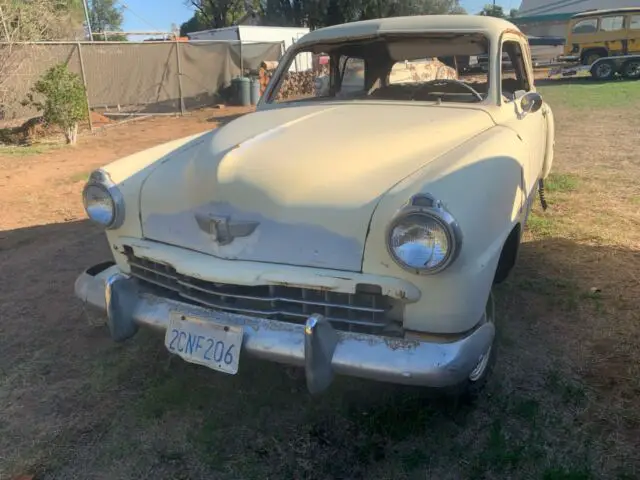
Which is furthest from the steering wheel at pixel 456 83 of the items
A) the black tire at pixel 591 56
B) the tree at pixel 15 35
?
the black tire at pixel 591 56

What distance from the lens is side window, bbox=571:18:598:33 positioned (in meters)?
20.5

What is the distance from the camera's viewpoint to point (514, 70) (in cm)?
432

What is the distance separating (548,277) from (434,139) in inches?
69.0

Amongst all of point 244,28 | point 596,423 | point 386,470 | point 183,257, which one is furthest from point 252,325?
point 244,28

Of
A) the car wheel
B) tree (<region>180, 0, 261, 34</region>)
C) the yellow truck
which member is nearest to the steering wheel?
the car wheel

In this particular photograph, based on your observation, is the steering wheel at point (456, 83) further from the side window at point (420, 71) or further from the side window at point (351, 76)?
the side window at point (351, 76)

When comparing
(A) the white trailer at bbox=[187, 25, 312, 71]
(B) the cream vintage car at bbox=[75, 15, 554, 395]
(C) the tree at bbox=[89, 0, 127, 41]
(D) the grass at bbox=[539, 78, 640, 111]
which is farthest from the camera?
(C) the tree at bbox=[89, 0, 127, 41]

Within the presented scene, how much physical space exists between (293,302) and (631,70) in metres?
21.7

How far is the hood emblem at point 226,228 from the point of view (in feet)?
7.72

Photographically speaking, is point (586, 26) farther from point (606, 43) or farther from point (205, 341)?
point (205, 341)

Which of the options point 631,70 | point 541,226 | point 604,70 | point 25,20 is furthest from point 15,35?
point 631,70

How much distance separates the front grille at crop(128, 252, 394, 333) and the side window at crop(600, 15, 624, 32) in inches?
861

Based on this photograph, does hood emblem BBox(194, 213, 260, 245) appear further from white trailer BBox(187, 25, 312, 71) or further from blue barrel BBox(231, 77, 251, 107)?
white trailer BBox(187, 25, 312, 71)

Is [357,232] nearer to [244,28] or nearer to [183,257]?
[183,257]
